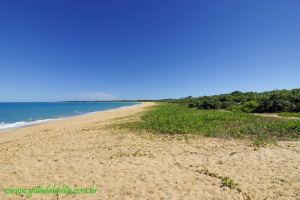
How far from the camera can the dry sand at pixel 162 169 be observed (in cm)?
573

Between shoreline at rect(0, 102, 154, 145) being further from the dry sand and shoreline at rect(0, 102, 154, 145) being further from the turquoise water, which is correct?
the dry sand

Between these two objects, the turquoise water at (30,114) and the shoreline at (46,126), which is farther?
the turquoise water at (30,114)

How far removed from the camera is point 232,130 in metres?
13.4

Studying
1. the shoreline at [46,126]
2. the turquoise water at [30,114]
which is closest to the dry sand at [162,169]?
the shoreline at [46,126]

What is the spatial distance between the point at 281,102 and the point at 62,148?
84.4 ft

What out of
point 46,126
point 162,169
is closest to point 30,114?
point 46,126

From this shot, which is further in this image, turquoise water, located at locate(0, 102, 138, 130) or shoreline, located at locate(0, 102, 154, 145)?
turquoise water, located at locate(0, 102, 138, 130)

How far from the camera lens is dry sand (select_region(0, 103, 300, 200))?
5730 mm

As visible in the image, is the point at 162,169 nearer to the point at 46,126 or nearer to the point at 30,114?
the point at 46,126

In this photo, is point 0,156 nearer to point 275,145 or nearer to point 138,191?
point 138,191

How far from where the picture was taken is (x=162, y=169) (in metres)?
7.29

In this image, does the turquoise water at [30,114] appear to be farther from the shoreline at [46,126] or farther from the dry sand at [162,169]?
the dry sand at [162,169]

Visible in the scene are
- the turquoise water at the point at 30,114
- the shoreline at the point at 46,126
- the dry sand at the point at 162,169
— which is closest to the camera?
the dry sand at the point at 162,169

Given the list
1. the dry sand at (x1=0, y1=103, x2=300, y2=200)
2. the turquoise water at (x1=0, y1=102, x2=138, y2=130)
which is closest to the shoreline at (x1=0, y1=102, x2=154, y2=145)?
the turquoise water at (x1=0, y1=102, x2=138, y2=130)
